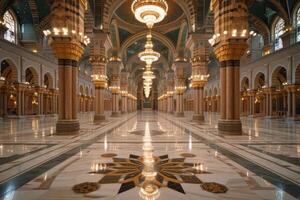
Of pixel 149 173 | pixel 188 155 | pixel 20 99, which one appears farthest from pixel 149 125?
pixel 20 99

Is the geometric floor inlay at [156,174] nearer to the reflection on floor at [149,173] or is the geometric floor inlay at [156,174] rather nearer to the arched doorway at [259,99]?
the reflection on floor at [149,173]

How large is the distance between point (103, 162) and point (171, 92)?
24651 millimetres

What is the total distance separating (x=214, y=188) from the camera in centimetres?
259

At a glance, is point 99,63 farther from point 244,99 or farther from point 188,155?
point 244,99

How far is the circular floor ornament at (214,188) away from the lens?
250 cm

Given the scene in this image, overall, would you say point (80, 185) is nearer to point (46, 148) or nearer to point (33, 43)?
point (46, 148)

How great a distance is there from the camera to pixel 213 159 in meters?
3.95

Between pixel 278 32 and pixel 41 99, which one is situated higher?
pixel 278 32

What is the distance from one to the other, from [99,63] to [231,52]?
8.39m

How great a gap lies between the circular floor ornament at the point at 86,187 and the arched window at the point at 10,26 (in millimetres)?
18819

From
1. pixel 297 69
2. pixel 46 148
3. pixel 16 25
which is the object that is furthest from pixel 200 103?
pixel 16 25

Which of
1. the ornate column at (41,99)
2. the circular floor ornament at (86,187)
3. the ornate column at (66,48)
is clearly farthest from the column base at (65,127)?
the ornate column at (41,99)

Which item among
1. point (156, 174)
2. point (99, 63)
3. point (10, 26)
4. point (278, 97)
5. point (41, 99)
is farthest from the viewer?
point (41, 99)

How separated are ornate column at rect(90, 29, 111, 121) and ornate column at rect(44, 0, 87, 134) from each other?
4842 millimetres
